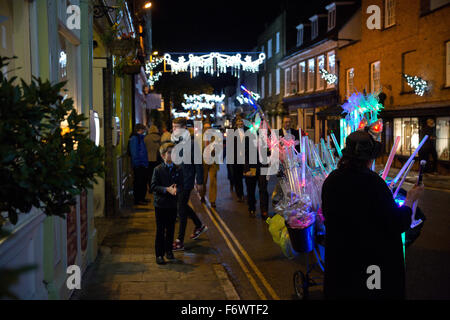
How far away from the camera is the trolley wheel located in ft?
16.6

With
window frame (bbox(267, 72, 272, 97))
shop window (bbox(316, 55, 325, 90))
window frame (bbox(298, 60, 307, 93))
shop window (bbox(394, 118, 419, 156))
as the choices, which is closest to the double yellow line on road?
shop window (bbox(394, 118, 419, 156))

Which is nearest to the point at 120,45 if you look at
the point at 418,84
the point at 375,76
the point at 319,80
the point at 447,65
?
the point at 447,65

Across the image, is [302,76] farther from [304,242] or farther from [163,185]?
[304,242]

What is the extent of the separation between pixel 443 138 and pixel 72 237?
1770 centimetres

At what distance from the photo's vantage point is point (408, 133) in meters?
22.0

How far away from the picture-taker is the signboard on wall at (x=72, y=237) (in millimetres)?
5395

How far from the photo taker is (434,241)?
25.0 ft

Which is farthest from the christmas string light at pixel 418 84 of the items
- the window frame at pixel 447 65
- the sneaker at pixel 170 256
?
the sneaker at pixel 170 256

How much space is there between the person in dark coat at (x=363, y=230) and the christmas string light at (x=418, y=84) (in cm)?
1869
